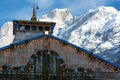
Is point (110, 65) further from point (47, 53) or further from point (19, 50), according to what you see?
point (19, 50)

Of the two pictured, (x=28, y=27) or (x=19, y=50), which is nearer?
(x=19, y=50)

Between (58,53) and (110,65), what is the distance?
476 cm

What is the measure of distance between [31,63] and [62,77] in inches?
115

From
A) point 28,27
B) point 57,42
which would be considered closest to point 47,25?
point 28,27

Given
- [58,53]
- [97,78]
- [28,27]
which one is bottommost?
[97,78]

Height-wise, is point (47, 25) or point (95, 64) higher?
point (47, 25)

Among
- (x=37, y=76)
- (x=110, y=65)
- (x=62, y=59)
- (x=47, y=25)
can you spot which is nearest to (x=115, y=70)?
(x=110, y=65)

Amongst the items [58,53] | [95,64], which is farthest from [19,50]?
[95,64]

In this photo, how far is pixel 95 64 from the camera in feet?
103

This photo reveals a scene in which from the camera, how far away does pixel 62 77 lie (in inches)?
1186

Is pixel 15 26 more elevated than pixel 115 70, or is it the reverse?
pixel 15 26

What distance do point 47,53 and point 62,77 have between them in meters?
2.55

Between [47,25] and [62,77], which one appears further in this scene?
[47,25]

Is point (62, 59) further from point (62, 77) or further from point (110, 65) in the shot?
point (110, 65)
